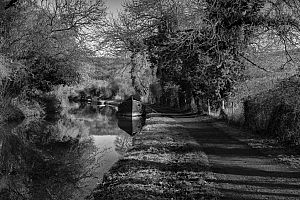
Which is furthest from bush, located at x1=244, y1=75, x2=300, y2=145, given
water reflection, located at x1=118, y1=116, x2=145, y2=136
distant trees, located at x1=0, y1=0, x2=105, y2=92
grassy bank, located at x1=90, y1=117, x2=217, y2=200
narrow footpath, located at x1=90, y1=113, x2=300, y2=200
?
distant trees, located at x1=0, y1=0, x2=105, y2=92

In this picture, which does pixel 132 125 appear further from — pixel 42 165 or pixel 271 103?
pixel 42 165

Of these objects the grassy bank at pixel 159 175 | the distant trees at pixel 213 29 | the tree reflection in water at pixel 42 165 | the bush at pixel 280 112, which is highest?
the distant trees at pixel 213 29

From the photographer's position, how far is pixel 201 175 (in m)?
8.77

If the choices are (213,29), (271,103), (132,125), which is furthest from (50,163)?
(132,125)

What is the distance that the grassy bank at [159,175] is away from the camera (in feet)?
24.7

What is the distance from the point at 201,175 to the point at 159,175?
1127 millimetres

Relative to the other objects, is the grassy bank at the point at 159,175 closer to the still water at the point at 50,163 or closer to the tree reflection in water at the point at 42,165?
the still water at the point at 50,163

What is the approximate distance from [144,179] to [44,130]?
16961 millimetres

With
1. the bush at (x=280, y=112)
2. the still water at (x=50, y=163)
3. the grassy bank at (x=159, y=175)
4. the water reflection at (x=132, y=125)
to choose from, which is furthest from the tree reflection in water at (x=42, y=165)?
the bush at (x=280, y=112)

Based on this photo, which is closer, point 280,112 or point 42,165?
point 42,165

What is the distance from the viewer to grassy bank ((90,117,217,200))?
297 inches

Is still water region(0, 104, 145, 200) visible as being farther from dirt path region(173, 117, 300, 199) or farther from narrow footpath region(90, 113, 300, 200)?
dirt path region(173, 117, 300, 199)

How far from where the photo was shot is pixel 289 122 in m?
12.8

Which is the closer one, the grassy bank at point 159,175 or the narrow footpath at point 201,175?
the narrow footpath at point 201,175
